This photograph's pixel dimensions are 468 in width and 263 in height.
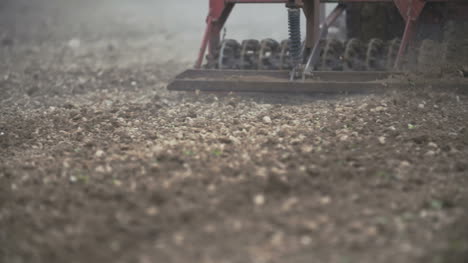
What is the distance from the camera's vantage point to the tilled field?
3572 millimetres

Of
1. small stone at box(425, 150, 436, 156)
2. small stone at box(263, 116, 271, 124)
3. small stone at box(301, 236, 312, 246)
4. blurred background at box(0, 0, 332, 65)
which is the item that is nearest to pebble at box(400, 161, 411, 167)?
small stone at box(425, 150, 436, 156)

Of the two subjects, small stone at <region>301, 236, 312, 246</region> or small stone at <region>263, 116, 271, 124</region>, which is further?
small stone at <region>263, 116, 271, 124</region>

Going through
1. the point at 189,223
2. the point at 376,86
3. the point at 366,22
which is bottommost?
the point at 189,223

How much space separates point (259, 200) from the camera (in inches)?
160

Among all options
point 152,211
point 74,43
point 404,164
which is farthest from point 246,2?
point 74,43

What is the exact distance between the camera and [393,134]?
567 centimetres

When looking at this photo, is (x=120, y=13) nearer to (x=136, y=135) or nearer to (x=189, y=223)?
(x=136, y=135)

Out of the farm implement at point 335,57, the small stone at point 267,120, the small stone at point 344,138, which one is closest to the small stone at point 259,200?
the small stone at point 344,138

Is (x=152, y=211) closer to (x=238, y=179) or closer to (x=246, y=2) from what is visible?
(x=238, y=179)

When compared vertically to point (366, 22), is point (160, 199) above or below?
below

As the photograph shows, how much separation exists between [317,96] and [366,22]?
209 centimetres

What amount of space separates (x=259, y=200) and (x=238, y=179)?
0.38 m

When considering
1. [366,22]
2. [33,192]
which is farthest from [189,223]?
Answer: [366,22]

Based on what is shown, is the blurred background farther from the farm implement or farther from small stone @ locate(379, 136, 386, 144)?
small stone @ locate(379, 136, 386, 144)
